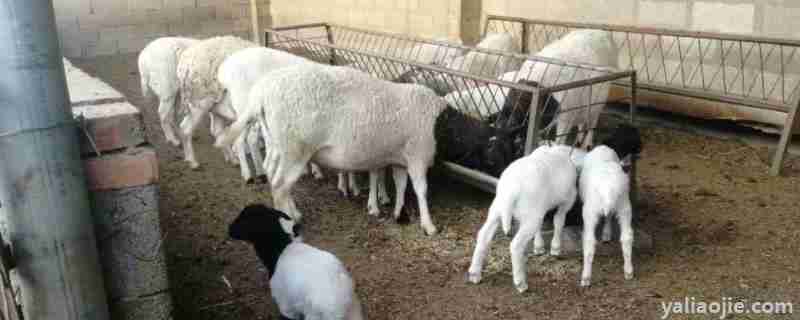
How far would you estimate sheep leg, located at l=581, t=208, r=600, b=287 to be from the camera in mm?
3764

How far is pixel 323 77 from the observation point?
15.2 feet

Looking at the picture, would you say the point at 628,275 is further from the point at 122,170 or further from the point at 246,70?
the point at 246,70

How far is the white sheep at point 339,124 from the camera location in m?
4.50

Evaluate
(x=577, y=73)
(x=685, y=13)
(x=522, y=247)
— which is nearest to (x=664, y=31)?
(x=685, y=13)

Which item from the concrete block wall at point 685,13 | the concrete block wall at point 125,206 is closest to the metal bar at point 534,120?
the concrete block wall at point 125,206

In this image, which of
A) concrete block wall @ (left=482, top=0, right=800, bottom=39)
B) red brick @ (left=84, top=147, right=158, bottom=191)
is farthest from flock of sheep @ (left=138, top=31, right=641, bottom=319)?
concrete block wall @ (left=482, top=0, right=800, bottom=39)

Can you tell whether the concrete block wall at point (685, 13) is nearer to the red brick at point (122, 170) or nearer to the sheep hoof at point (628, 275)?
the sheep hoof at point (628, 275)

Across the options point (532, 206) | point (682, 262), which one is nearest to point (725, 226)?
point (682, 262)

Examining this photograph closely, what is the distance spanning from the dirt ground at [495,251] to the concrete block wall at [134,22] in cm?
705

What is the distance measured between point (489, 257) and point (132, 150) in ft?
7.66

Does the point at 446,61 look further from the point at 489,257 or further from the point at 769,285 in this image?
the point at 769,285

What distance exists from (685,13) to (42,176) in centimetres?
611

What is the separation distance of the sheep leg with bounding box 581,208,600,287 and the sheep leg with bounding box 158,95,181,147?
4266 millimetres

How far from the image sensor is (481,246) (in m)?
3.86
